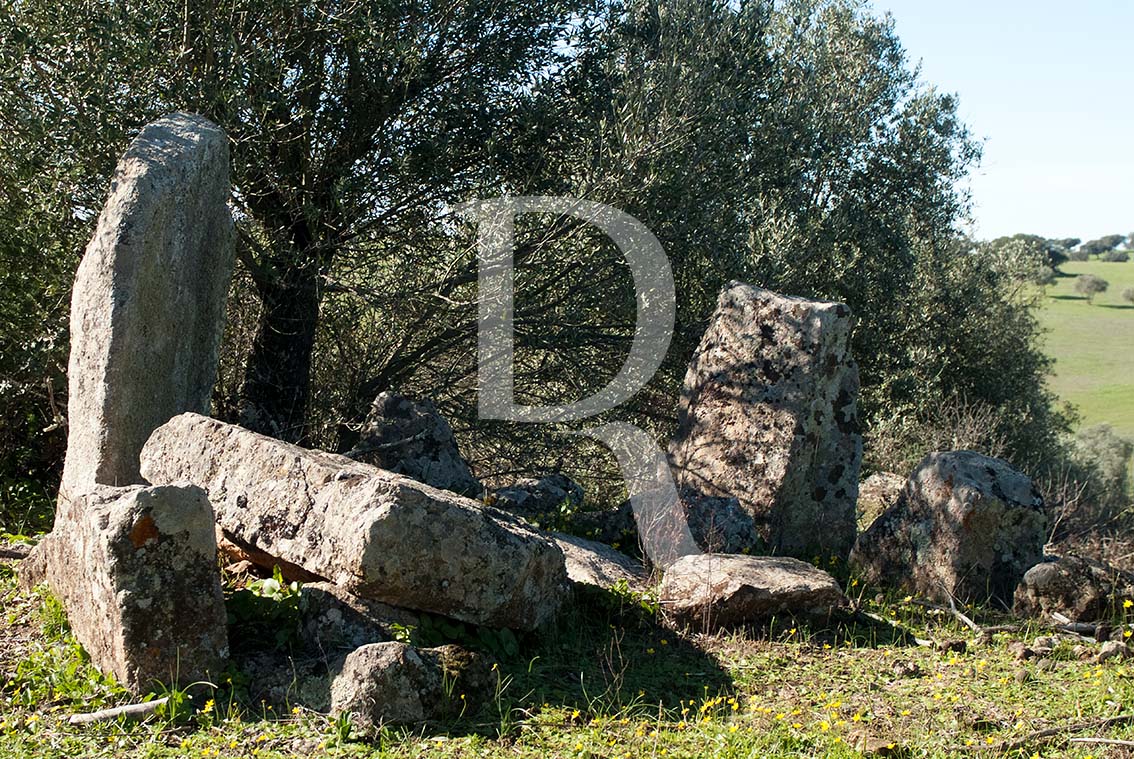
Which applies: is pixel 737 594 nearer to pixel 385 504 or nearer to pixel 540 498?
pixel 385 504

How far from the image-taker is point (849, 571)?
9.30 meters

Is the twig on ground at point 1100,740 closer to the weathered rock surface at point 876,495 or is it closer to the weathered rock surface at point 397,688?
the weathered rock surface at point 397,688

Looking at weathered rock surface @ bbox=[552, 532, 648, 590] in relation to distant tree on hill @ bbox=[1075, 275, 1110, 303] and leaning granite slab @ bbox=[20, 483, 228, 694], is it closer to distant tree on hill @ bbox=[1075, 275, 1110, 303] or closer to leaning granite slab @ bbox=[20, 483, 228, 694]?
leaning granite slab @ bbox=[20, 483, 228, 694]

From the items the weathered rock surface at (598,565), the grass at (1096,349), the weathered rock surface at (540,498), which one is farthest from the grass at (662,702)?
the grass at (1096,349)

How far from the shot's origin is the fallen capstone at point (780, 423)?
32.0ft

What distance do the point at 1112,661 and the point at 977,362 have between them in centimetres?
1161

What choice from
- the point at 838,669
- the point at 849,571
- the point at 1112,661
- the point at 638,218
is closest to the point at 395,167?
the point at 638,218

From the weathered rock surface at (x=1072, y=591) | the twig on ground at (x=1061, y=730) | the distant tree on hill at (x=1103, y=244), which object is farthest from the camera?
the distant tree on hill at (x=1103, y=244)

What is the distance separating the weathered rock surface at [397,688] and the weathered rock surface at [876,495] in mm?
7742

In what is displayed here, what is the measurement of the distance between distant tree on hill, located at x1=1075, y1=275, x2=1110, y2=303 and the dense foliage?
5845 centimetres

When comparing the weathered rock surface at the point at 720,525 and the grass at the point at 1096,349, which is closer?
the weathered rock surface at the point at 720,525

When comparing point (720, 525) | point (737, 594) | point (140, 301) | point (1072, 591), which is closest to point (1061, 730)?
point (737, 594)

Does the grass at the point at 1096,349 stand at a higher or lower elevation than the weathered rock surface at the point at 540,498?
higher

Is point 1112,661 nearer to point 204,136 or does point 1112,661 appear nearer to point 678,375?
point 678,375
